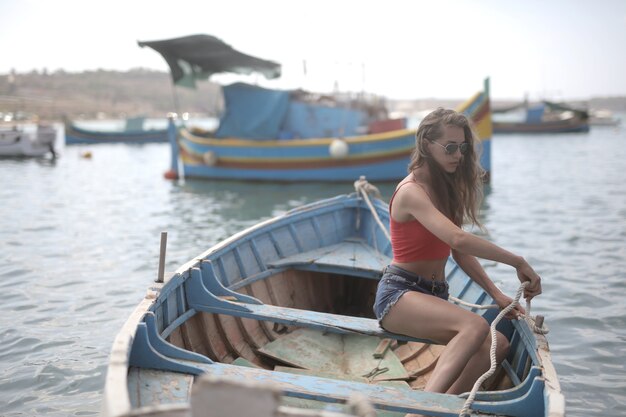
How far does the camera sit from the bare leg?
3410 millimetres

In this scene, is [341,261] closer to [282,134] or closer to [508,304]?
[508,304]

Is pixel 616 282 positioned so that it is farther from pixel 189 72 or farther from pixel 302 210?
pixel 189 72

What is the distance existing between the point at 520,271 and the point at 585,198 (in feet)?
53.0

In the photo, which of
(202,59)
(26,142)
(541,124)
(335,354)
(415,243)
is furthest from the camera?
(541,124)

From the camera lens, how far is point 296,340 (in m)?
5.36

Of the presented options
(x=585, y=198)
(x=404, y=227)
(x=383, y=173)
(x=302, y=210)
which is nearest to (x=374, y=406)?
(x=404, y=227)

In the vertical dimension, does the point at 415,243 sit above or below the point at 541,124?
above

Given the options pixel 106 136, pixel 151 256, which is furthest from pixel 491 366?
pixel 106 136

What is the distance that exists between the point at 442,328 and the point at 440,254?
52 centimetres

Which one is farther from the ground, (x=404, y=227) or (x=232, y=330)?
(x=404, y=227)

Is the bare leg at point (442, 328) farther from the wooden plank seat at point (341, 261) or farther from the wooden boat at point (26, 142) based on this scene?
the wooden boat at point (26, 142)

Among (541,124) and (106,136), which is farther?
(541,124)

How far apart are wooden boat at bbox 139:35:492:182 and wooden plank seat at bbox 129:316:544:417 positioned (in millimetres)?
14863

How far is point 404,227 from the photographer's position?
380cm
